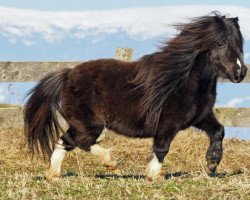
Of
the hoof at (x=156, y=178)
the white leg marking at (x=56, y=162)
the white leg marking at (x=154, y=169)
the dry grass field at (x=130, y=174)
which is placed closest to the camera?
the dry grass field at (x=130, y=174)

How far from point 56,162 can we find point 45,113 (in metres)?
0.75

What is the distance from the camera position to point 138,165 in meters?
10.8

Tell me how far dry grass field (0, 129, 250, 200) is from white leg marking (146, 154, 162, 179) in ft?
0.39

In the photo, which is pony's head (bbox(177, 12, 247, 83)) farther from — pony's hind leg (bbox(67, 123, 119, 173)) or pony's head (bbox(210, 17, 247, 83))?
pony's hind leg (bbox(67, 123, 119, 173))

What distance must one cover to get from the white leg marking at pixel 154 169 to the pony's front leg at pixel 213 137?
0.80m

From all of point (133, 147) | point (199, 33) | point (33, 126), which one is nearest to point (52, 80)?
point (33, 126)

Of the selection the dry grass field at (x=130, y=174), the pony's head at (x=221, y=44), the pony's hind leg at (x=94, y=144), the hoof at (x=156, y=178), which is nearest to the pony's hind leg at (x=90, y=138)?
the pony's hind leg at (x=94, y=144)

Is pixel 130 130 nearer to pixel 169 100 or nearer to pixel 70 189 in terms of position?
pixel 169 100

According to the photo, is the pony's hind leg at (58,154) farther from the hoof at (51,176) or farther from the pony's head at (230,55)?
Answer: the pony's head at (230,55)

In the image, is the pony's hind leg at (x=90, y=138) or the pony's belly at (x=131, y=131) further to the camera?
the pony's hind leg at (x=90, y=138)

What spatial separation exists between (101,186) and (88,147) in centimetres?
163

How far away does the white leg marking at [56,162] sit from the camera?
802 cm

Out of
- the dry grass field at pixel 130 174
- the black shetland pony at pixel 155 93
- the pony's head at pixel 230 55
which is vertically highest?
the pony's head at pixel 230 55

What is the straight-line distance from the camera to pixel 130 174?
8773 millimetres
